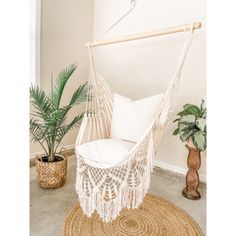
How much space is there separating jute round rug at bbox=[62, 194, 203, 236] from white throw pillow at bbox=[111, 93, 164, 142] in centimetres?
55

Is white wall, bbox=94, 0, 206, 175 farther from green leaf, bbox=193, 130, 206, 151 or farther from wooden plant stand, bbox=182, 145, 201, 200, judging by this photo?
green leaf, bbox=193, 130, 206, 151

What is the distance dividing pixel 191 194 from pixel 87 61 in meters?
2.04

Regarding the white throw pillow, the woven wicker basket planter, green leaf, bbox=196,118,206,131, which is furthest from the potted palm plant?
green leaf, bbox=196,118,206,131

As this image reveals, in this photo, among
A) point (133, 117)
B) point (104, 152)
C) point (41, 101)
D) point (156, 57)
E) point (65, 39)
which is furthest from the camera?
point (65, 39)

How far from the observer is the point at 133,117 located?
1935 mm

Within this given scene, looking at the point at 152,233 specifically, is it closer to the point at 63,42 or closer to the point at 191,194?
the point at 191,194

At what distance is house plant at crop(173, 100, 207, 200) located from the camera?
1954 millimetres

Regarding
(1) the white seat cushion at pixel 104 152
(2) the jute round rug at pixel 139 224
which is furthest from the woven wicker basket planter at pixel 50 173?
(1) the white seat cushion at pixel 104 152

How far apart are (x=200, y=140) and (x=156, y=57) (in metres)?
1.10

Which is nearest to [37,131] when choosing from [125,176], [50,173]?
[50,173]

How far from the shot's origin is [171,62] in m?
2.56

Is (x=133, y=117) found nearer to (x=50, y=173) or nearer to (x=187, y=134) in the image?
(x=187, y=134)

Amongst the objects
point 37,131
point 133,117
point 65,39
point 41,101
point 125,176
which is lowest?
point 125,176
